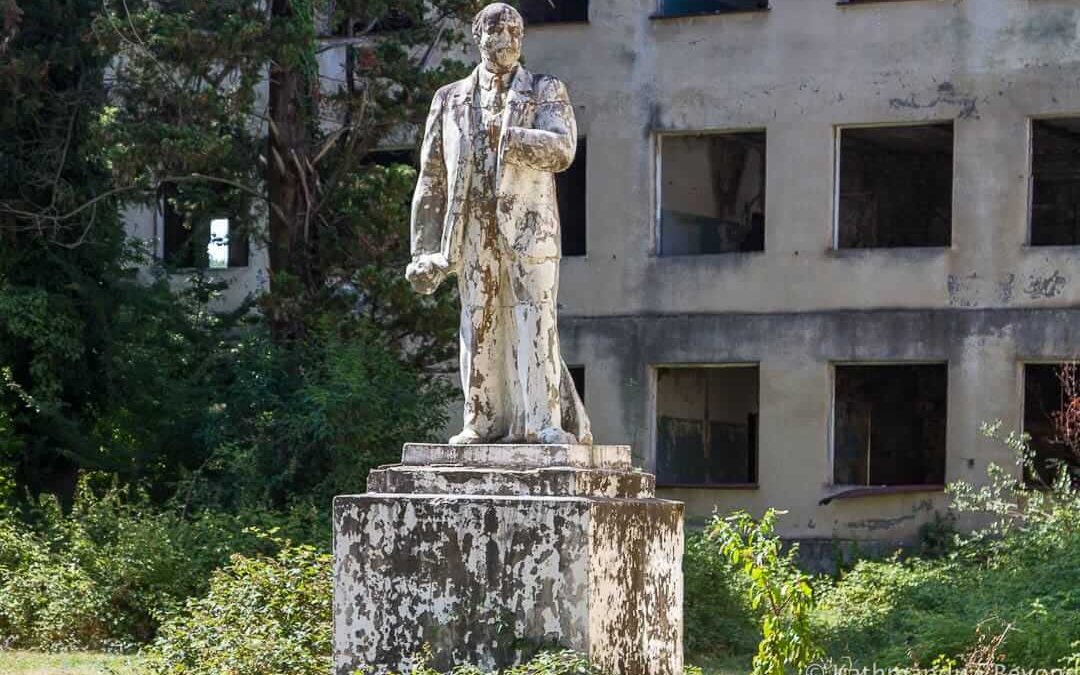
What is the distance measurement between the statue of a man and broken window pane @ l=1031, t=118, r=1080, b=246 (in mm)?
15181

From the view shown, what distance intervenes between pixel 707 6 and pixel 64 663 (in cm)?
1432

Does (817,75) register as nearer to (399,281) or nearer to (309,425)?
(399,281)

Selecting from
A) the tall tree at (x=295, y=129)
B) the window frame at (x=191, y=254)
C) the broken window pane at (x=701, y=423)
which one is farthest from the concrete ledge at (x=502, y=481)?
the broken window pane at (x=701, y=423)

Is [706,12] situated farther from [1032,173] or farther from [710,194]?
[1032,173]

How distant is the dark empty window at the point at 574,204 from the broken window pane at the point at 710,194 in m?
1.11

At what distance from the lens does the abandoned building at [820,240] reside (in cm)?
2419

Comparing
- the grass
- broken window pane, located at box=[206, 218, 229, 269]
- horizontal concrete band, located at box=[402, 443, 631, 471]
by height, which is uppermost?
broken window pane, located at box=[206, 218, 229, 269]

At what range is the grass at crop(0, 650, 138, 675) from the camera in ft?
44.7

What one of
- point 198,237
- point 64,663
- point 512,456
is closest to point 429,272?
point 512,456

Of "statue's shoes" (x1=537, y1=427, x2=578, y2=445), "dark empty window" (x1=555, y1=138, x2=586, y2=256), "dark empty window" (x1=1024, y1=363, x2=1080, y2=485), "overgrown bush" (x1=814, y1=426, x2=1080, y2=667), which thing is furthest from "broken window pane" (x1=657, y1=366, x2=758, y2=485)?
"statue's shoes" (x1=537, y1=427, x2=578, y2=445)

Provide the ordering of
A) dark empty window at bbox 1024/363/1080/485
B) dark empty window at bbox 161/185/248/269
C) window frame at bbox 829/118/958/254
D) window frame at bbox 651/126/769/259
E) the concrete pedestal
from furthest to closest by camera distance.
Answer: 1. window frame at bbox 651/126/769/259
2. window frame at bbox 829/118/958/254
3. dark empty window at bbox 1024/363/1080/485
4. dark empty window at bbox 161/185/248/269
5. the concrete pedestal

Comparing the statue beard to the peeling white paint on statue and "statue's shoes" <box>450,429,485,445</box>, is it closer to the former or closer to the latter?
the peeling white paint on statue

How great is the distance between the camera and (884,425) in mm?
25203

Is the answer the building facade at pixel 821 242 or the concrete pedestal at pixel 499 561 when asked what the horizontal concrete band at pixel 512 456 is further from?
the building facade at pixel 821 242
